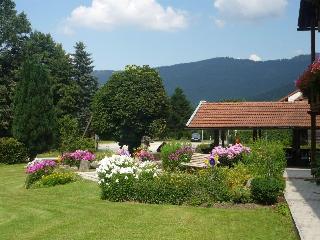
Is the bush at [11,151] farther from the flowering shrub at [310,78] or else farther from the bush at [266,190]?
the bush at [266,190]

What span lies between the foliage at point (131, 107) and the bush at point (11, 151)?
5531 mm

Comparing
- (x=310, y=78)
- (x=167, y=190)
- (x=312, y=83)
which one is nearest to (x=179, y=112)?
(x=312, y=83)

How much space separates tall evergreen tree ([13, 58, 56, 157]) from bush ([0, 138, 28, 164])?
0.67 meters

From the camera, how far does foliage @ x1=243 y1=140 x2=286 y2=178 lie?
1567cm

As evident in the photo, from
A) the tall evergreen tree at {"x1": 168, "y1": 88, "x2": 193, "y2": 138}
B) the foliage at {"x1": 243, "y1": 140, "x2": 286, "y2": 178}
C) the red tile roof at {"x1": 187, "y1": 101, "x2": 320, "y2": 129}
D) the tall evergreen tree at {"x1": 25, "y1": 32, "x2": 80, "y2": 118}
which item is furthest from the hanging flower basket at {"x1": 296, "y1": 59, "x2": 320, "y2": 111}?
the tall evergreen tree at {"x1": 168, "y1": 88, "x2": 193, "y2": 138}

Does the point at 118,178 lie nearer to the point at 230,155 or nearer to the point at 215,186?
the point at 215,186

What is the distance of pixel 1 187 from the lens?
20578 mm

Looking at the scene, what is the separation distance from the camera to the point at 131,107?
34.9 meters

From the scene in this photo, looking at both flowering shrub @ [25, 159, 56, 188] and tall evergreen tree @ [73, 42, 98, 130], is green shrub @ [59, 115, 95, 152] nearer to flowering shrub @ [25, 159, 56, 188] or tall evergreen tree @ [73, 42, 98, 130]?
flowering shrub @ [25, 159, 56, 188]

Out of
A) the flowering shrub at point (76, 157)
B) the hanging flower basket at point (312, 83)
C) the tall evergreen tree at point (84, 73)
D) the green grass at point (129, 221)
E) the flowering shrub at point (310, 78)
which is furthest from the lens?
the tall evergreen tree at point (84, 73)

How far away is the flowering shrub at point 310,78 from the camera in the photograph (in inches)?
547

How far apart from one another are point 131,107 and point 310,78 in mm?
21246

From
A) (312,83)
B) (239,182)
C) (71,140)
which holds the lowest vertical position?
(239,182)

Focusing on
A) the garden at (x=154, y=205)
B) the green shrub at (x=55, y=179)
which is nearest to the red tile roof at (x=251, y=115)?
the garden at (x=154, y=205)
